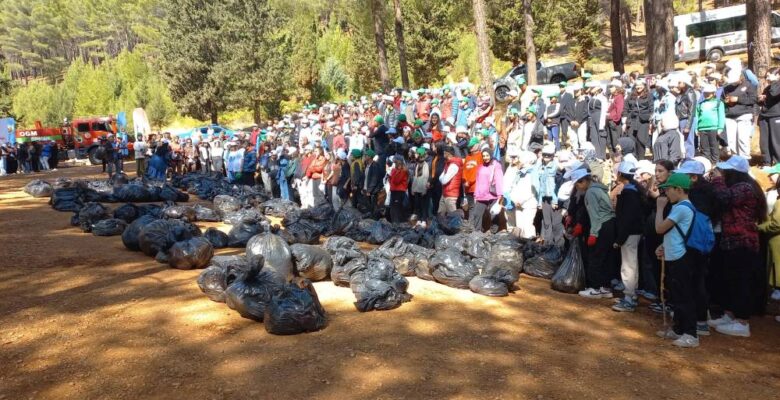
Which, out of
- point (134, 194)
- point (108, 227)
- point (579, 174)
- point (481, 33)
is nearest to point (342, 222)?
point (108, 227)

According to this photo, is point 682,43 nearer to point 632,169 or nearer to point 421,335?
point 632,169

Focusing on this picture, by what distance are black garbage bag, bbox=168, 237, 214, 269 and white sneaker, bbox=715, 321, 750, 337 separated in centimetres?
596

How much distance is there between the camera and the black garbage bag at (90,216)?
10070 mm

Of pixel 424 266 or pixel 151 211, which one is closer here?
pixel 424 266

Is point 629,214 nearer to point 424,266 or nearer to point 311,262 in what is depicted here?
point 424,266

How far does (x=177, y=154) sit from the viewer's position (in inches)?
805

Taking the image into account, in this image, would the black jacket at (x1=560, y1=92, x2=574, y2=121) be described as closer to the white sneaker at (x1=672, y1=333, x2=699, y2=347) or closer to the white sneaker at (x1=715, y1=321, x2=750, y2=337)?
the white sneaker at (x1=715, y1=321, x2=750, y2=337)

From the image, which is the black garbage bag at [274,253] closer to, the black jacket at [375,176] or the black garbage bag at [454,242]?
the black garbage bag at [454,242]

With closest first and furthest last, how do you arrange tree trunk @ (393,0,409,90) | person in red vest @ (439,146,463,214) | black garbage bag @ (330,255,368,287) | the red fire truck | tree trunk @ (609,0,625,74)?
black garbage bag @ (330,255,368,287) < person in red vest @ (439,146,463,214) < tree trunk @ (609,0,625,74) < tree trunk @ (393,0,409,90) < the red fire truck

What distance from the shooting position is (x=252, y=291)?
588 cm

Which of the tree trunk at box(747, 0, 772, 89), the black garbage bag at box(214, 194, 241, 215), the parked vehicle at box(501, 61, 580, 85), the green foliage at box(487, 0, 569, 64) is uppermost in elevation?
the green foliage at box(487, 0, 569, 64)

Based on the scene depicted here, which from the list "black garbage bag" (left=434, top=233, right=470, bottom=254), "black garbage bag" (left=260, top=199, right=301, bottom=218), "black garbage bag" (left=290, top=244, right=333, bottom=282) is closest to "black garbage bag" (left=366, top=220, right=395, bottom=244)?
"black garbage bag" (left=434, top=233, right=470, bottom=254)

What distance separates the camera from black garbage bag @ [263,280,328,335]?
5.47 m

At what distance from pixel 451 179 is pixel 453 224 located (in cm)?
92
